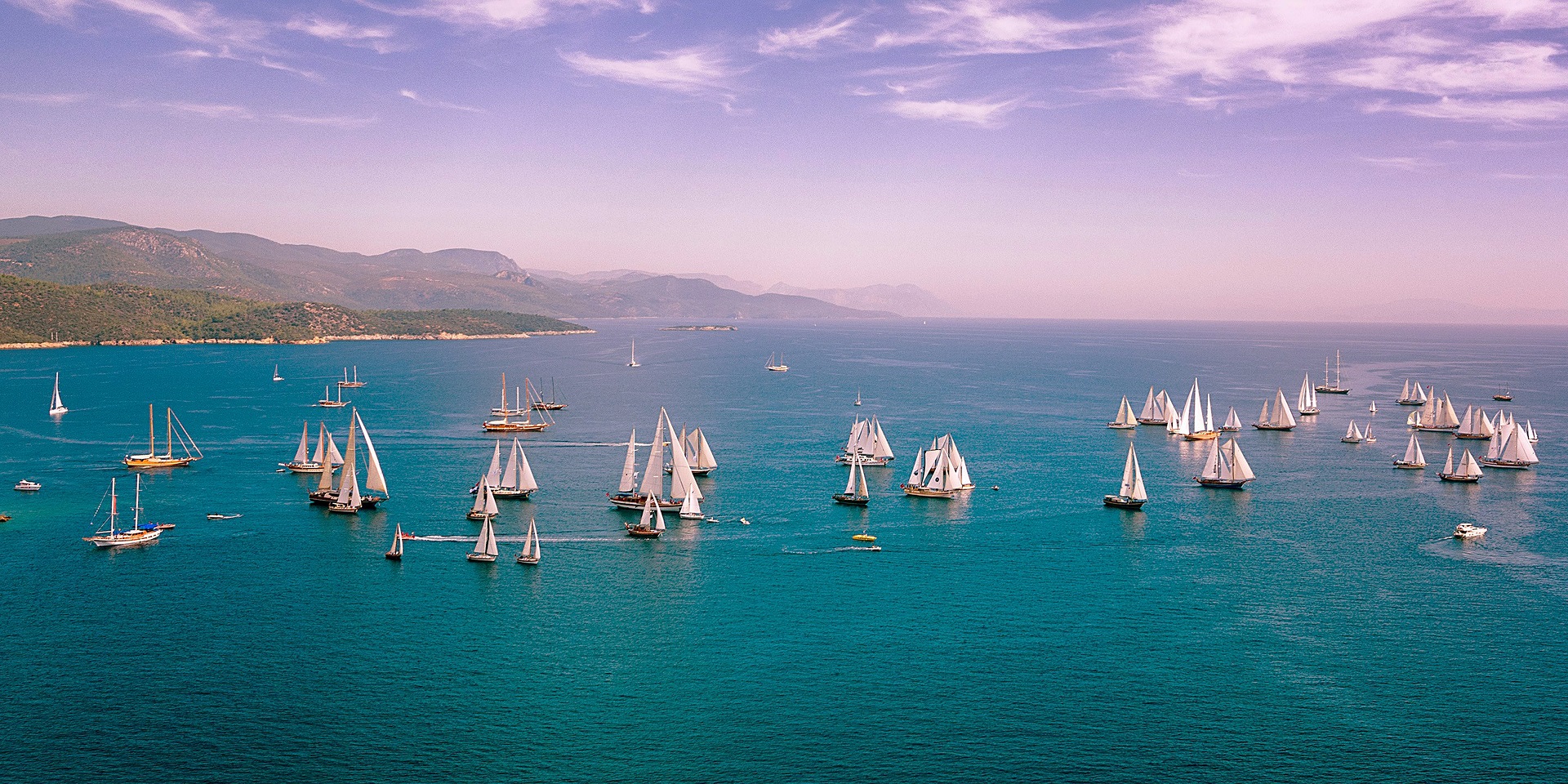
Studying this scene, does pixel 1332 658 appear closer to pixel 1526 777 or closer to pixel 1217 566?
pixel 1526 777

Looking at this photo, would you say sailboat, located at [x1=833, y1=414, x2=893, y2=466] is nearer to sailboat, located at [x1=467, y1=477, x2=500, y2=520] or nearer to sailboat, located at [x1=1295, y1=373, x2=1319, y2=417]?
sailboat, located at [x1=467, y1=477, x2=500, y2=520]

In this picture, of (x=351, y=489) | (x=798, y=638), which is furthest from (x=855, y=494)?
(x=351, y=489)

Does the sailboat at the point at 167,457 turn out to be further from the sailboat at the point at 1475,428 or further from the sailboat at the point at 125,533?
the sailboat at the point at 1475,428

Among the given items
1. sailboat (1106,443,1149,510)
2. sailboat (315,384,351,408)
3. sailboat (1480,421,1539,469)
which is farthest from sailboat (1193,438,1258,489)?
sailboat (315,384,351,408)

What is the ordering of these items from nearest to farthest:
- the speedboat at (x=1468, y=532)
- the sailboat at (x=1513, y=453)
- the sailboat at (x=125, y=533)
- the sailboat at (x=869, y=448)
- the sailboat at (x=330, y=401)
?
the sailboat at (x=125, y=533)
the speedboat at (x=1468, y=532)
the sailboat at (x=869, y=448)
the sailboat at (x=1513, y=453)
the sailboat at (x=330, y=401)

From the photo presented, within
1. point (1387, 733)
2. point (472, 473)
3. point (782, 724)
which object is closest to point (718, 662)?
point (782, 724)

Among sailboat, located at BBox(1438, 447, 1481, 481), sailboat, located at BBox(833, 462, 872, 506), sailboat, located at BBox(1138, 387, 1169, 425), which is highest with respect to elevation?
sailboat, located at BBox(1138, 387, 1169, 425)

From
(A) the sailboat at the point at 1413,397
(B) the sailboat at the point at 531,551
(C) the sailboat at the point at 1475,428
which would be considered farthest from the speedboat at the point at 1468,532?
(A) the sailboat at the point at 1413,397
